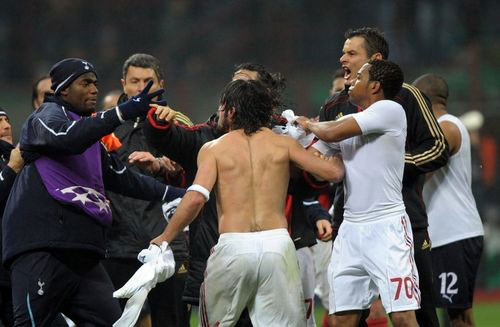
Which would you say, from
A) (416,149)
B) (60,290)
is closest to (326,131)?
(416,149)

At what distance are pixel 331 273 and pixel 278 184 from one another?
0.80 metres

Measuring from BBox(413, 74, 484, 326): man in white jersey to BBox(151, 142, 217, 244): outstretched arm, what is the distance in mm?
2903

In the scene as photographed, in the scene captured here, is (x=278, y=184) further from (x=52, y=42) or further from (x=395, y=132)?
(x=52, y=42)

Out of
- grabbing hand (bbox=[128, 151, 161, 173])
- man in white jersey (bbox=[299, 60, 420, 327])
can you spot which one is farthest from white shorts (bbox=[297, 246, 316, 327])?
grabbing hand (bbox=[128, 151, 161, 173])

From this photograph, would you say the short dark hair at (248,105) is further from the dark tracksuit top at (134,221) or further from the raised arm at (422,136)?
the dark tracksuit top at (134,221)

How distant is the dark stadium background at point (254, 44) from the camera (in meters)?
16.1

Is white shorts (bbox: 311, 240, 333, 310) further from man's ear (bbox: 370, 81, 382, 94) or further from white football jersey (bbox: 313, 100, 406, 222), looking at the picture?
man's ear (bbox: 370, 81, 382, 94)

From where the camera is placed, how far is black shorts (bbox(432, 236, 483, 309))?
7.97 metres

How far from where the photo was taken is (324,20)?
17406 millimetres

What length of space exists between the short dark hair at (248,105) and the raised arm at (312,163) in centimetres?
22

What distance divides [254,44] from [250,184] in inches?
463

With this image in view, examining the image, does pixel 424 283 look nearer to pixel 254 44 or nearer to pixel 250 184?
pixel 250 184

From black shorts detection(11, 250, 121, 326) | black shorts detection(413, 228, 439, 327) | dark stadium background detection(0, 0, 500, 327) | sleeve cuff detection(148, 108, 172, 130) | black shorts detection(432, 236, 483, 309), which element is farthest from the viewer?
dark stadium background detection(0, 0, 500, 327)

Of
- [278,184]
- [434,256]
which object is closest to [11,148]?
[278,184]
